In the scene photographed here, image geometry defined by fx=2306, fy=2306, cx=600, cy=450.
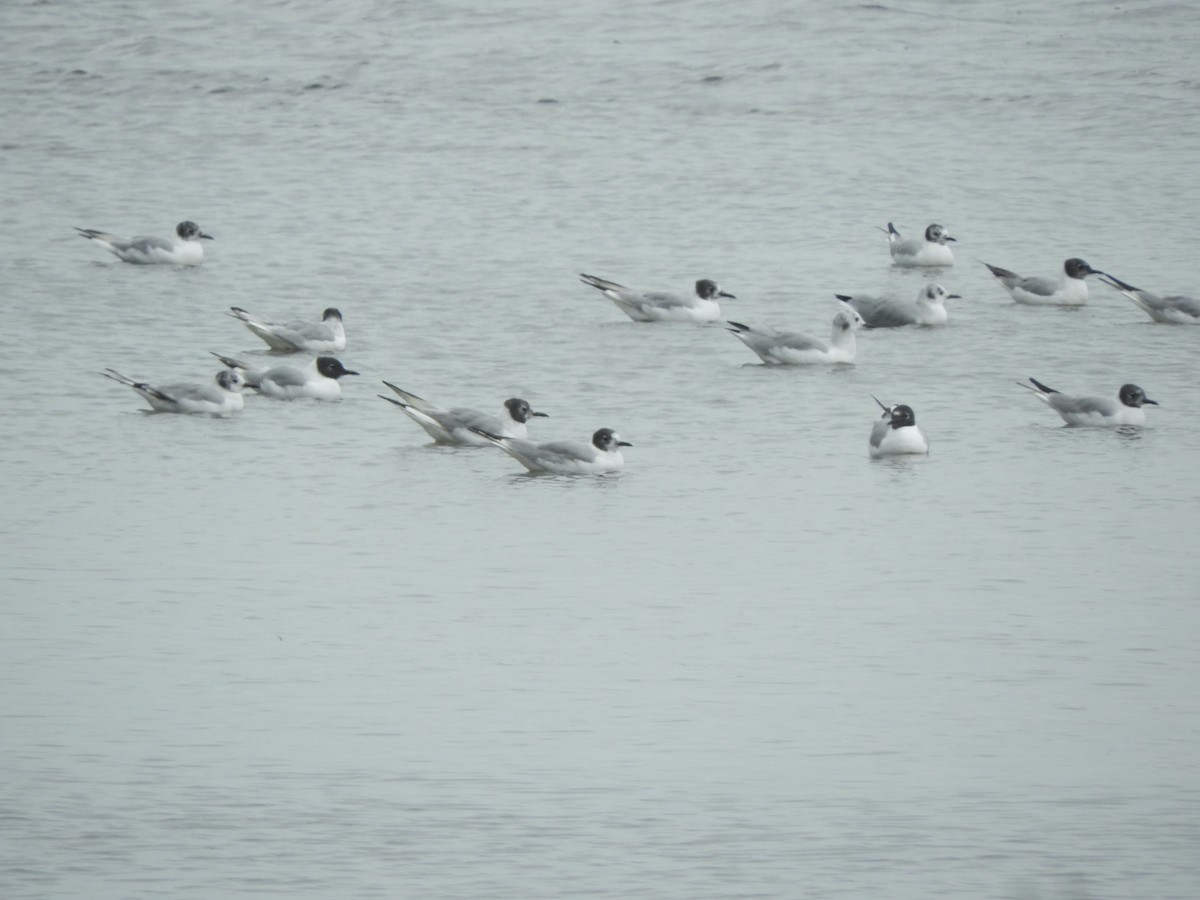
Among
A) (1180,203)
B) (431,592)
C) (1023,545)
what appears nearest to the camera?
(431,592)

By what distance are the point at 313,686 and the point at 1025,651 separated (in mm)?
3305

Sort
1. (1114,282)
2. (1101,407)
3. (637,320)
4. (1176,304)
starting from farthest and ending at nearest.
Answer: (637,320) < (1114,282) < (1176,304) < (1101,407)

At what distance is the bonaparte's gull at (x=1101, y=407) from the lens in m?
16.2

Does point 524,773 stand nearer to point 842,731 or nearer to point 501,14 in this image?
point 842,731

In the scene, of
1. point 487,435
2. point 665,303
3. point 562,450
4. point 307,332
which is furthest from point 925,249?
point 562,450

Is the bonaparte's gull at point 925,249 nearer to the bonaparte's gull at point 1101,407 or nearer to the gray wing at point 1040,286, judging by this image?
the gray wing at point 1040,286

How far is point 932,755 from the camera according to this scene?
946 centimetres

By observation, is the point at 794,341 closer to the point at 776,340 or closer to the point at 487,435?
the point at 776,340

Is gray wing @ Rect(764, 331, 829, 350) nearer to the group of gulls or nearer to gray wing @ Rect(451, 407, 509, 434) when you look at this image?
the group of gulls

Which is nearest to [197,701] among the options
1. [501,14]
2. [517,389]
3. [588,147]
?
[517,389]

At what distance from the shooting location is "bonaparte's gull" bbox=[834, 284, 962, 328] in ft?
67.6

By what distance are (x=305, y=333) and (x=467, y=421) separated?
387 centimetres

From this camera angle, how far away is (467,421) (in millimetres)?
15672

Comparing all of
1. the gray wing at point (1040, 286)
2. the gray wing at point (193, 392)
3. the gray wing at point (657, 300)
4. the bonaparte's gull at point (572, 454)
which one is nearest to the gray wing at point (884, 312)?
the gray wing at point (1040, 286)
